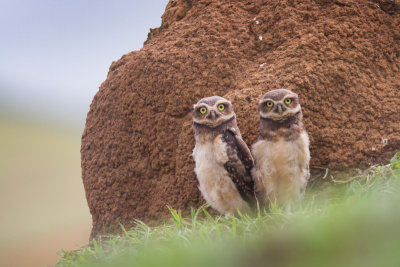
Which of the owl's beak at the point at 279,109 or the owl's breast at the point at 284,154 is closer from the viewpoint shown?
the owl's beak at the point at 279,109

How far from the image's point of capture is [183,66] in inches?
217

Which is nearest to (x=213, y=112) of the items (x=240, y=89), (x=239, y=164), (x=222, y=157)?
(x=222, y=157)

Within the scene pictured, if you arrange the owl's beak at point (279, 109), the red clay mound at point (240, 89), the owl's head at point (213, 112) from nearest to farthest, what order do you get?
the owl's beak at point (279, 109) → the owl's head at point (213, 112) → the red clay mound at point (240, 89)

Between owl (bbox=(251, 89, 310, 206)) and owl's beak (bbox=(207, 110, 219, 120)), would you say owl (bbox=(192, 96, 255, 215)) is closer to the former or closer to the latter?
owl's beak (bbox=(207, 110, 219, 120))

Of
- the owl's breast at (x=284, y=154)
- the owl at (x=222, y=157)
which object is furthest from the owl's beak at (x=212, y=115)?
the owl's breast at (x=284, y=154)

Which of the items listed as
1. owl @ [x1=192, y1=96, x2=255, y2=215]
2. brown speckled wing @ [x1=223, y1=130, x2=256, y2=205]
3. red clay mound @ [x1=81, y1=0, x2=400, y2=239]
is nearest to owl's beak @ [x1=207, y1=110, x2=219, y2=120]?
owl @ [x1=192, y1=96, x2=255, y2=215]

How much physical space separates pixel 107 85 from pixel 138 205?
5.65ft

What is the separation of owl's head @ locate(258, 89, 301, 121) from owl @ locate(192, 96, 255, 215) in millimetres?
358

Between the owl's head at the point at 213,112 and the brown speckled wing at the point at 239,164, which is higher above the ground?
the owl's head at the point at 213,112

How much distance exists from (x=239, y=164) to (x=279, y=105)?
708mm

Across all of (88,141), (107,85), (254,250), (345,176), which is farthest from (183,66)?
(254,250)

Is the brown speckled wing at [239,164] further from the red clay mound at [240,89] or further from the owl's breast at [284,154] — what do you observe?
the red clay mound at [240,89]

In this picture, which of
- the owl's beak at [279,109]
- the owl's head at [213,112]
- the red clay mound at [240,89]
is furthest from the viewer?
the red clay mound at [240,89]

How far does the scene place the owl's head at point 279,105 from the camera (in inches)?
168
